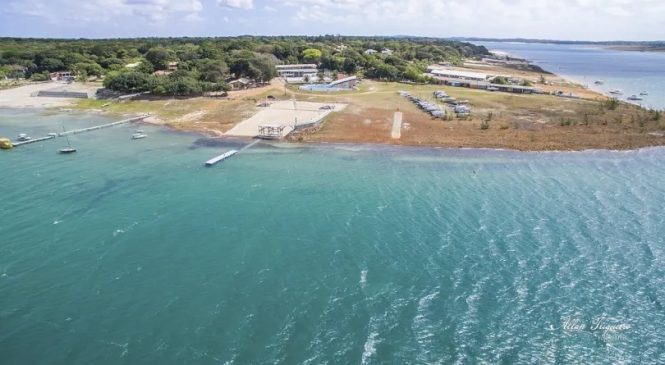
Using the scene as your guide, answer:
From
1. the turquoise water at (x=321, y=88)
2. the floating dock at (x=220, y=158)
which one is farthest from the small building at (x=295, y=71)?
the floating dock at (x=220, y=158)

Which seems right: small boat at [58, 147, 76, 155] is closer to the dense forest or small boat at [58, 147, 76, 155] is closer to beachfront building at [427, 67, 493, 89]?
the dense forest

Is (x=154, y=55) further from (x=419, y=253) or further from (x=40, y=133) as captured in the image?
(x=419, y=253)

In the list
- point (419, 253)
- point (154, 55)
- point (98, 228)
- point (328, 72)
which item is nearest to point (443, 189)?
point (419, 253)

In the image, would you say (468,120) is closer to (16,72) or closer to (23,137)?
(23,137)

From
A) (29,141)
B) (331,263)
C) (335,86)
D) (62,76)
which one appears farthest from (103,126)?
(62,76)

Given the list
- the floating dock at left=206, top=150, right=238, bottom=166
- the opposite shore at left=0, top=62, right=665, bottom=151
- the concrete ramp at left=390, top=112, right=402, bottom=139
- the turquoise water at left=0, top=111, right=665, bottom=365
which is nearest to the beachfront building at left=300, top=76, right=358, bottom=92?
the opposite shore at left=0, top=62, right=665, bottom=151

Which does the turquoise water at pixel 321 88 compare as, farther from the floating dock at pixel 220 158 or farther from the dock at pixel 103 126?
the floating dock at pixel 220 158
